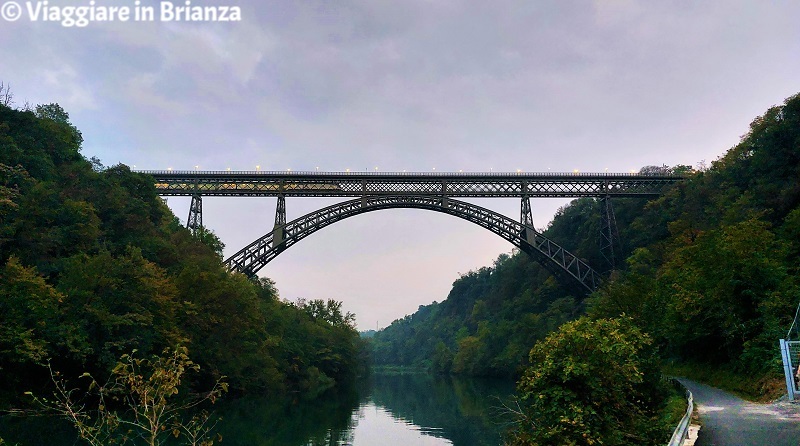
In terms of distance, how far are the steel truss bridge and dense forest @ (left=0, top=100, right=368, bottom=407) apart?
257 inches

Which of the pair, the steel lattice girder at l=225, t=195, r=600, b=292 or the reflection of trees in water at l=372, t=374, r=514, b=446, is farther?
the steel lattice girder at l=225, t=195, r=600, b=292

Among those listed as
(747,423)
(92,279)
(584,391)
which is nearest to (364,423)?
(92,279)

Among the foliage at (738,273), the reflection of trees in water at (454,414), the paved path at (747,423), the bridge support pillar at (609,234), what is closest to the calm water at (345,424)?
the reflection of trees in water at (454,414)

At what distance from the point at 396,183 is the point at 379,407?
18551 millimetres

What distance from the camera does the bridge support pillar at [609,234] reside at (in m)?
46.2

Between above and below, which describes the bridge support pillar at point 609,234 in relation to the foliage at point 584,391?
above

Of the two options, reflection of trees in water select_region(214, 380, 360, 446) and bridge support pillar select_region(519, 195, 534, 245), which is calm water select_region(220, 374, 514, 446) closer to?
reflection of trees in water select_region(214, 380, 360, 446)

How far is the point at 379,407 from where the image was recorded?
109 feet

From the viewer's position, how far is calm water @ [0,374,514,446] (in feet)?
62.8

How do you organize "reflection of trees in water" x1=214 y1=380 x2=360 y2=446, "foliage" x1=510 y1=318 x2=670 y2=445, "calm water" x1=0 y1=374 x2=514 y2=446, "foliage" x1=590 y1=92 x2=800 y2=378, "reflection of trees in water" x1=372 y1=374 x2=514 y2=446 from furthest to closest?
"reflection of trees in water" x1=372 y1=374 x2=514 y2=446
"reflection of trees in water" x1=214 y1=380 x2=360 y2=446
"calm water" x1=0 y1=374 x2=514 y2=446
"foliage" x1=590 y1=92 x2=800 y2=378
"foliage" x1=510 y1=318 x2=670 y2=445

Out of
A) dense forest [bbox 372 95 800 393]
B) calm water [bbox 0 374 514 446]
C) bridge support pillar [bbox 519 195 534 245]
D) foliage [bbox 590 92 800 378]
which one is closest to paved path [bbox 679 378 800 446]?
dense forest [bbox 372 95 800 393]

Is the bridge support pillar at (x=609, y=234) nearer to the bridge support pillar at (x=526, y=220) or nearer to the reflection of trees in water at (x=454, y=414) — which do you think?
the bridge support pillar at (x=526, y=220)

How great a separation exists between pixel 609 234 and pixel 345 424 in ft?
96.4

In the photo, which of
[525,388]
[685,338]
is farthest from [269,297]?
[525,388]
